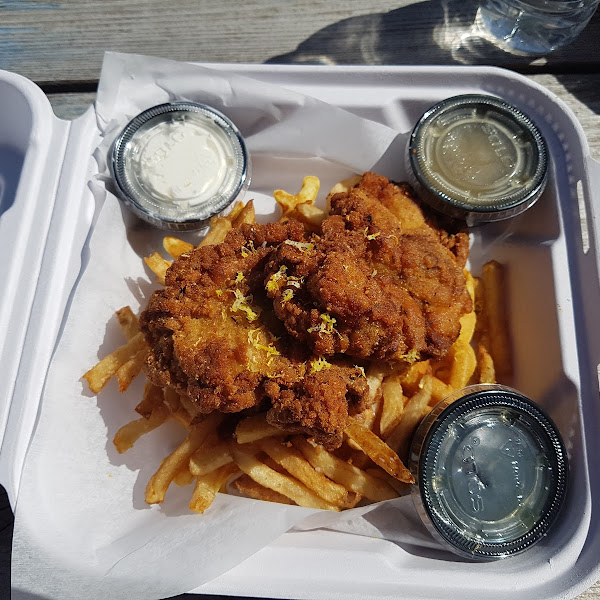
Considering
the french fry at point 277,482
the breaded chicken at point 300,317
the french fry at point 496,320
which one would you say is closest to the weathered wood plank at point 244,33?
the french fry at point 496,320

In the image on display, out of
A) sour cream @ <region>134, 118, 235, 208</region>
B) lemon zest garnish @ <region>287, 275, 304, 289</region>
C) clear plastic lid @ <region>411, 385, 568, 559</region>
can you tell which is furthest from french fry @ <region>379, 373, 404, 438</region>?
sour cream @ <region>134, 118, 235, 208</region>

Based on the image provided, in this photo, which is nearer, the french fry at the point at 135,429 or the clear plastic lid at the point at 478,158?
the french fry at the point at 135,429

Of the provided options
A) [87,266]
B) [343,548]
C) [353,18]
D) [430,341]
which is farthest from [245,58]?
[343,548]

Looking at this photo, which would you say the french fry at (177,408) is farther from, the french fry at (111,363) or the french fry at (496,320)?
the french fry at (496,320)

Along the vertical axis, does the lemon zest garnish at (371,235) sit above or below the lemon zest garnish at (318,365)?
above

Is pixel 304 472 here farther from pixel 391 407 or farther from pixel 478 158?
pixel 478 158

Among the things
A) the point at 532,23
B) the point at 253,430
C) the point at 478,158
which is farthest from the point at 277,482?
the point at 532,23

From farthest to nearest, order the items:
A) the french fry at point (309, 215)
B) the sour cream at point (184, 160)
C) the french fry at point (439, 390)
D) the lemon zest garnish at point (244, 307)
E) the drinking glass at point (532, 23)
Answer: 1. the drinking glass at point (532, 23)
2. the sour cream at point (184, 160)
3. the french fry at point (309, 215)
4. the french fry at point (439, 390)
5. the lemon zest garnish at point (244, 307)
